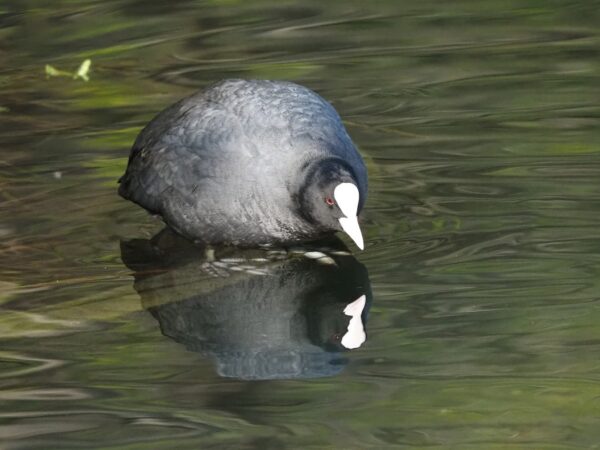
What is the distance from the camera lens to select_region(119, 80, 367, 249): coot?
20.2ft

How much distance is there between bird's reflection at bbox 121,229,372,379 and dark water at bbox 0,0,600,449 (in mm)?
13

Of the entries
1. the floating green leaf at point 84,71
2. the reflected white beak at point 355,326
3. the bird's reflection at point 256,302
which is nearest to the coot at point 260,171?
the bird's reflection at point 256,302

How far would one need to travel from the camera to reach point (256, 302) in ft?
19.8

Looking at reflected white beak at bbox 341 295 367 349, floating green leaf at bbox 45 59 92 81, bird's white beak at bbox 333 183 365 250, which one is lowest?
reflected white beak at bbox 341 295 367 349

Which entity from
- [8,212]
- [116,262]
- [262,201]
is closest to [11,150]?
[8,212]

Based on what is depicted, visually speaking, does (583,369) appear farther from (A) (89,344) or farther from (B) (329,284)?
(A) (89,344)

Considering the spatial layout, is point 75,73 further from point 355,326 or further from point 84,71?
point 355,326

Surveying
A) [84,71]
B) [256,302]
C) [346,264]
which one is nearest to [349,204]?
[346,264]

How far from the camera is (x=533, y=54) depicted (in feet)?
30.1

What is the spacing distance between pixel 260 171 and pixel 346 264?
0.56m

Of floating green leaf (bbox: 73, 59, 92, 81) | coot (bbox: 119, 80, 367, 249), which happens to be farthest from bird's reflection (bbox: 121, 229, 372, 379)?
floating green leaf (bbox: 73, 59, 92, 81)

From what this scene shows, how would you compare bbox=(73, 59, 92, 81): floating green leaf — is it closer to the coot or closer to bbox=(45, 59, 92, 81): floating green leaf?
bbox=(45, 59, 92, 81): floating green leaf

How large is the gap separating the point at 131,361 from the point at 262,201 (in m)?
1.14

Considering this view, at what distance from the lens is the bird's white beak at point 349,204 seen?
6.02 m
